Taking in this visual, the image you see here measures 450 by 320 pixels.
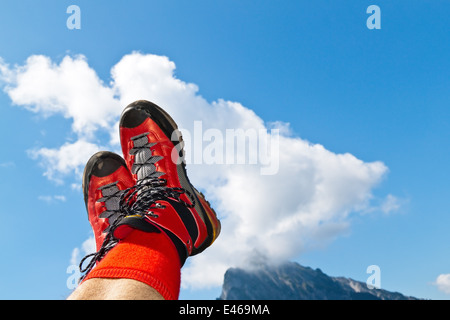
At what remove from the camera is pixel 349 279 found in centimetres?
15175

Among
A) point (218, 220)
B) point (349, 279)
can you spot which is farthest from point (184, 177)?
point (349, 279)

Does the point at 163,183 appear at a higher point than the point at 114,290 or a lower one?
higher

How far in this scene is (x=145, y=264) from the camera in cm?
159

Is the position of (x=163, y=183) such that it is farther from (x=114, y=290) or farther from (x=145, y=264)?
(x=114, y=290)

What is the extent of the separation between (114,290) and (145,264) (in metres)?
0.20

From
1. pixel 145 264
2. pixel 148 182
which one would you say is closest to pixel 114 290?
pixel 145 264

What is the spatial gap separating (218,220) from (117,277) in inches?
81.9

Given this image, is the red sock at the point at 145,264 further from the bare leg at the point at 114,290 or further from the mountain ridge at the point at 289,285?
the mountain ridge at the point at 289,285

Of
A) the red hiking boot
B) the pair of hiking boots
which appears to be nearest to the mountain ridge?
the pair of hiking boots

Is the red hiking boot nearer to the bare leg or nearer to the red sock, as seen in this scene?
the red sock

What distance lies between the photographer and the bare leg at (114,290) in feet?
4.50

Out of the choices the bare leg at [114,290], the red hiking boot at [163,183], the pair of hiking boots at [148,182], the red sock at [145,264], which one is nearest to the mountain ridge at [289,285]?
the pair of hiking boots at [148,182]
